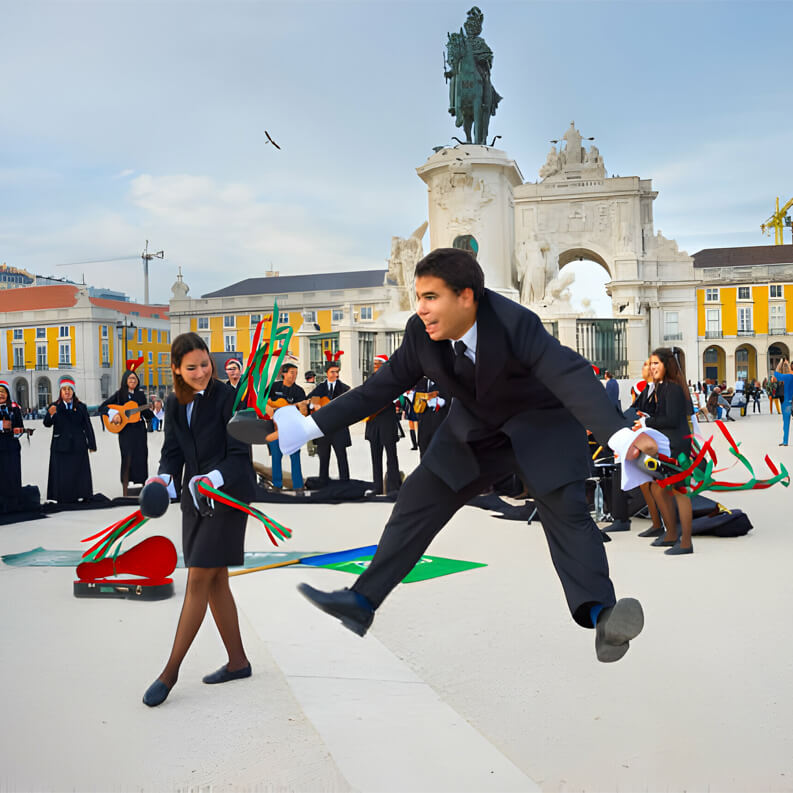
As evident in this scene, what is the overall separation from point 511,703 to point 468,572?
2.47m

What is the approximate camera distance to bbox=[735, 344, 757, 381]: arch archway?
6391cm

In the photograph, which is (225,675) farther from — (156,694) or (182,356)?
(182,356)

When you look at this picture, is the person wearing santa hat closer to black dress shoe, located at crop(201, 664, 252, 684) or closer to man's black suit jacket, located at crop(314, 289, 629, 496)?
black dress shoe, located at crop(201, 664, 252, 684)

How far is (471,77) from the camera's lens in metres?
22.2

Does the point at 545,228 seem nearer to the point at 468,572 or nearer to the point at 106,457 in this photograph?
the point at 106,457

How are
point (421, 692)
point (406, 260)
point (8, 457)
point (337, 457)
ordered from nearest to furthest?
1. point (421, 692)
2. point (8, 457)
3. point (337, 457)
4. point (406, 260)

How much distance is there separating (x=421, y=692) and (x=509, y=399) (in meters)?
1.56

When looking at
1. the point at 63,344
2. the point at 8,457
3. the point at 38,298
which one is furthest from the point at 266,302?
the point at 8,457

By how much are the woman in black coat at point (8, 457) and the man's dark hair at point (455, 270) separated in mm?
7910

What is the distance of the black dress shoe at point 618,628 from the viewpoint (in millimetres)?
2658

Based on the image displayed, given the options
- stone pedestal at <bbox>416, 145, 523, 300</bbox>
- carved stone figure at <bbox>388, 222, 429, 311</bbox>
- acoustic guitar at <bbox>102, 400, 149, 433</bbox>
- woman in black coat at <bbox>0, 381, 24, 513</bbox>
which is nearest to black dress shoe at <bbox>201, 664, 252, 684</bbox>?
woman in black coat at <bbox>0, 381, 24, 513</bbox>

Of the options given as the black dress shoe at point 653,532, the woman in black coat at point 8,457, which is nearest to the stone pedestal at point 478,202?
the woman in black coat at point 8,457

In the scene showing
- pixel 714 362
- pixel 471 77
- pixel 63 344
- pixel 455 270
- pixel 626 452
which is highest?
pixel 471 77

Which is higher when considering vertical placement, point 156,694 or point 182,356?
point 182,356
